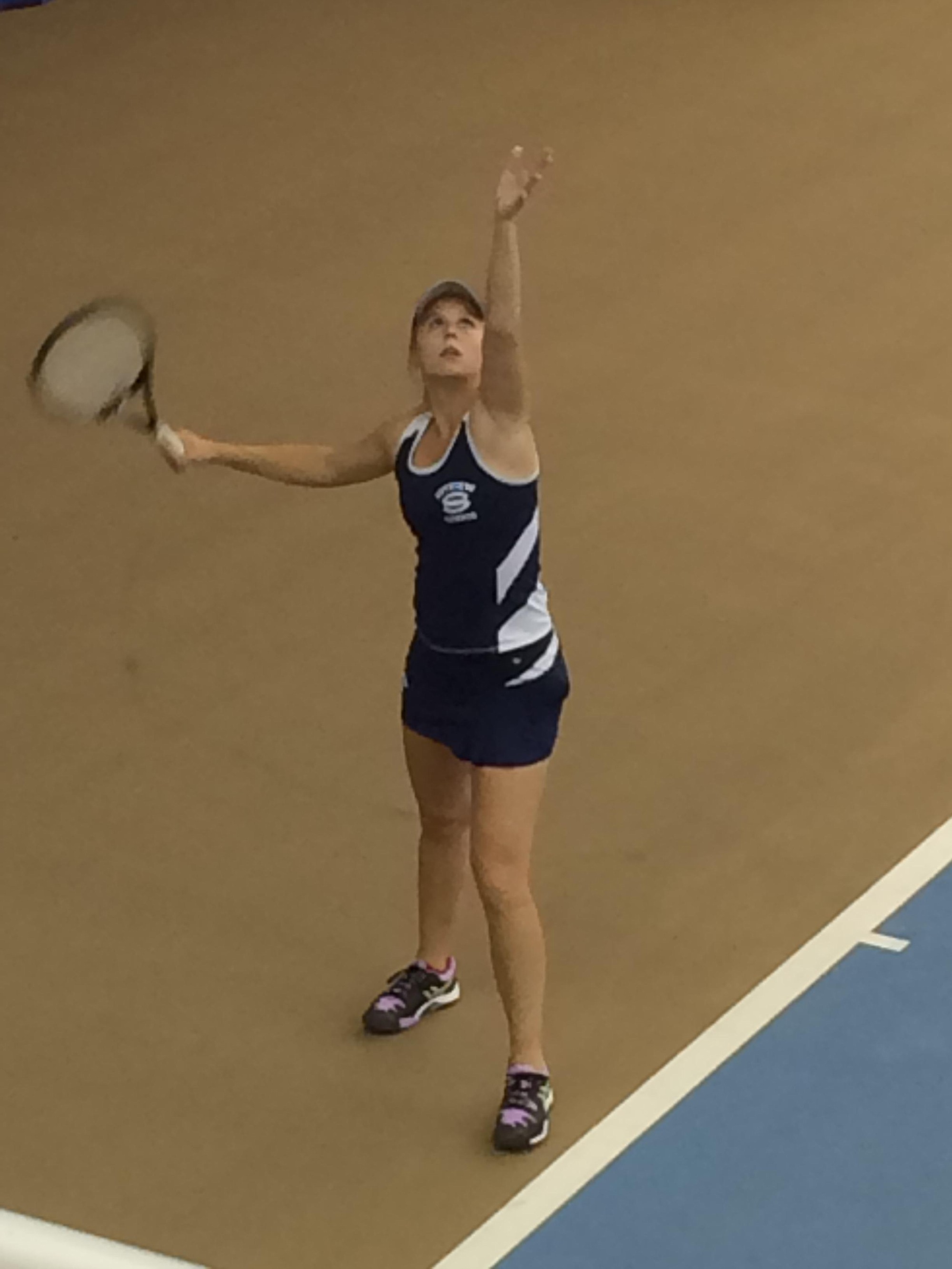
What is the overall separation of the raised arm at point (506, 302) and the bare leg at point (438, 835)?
2.92ft

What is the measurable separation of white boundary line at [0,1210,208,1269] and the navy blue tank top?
297 cm

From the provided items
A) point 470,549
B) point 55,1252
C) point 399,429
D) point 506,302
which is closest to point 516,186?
point 506,302

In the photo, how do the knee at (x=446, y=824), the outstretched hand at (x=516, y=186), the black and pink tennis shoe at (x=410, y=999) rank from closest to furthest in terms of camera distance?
the outstretched hand at (x=516, y=186), the knee at (x=446, y=824), the black and pink tennis shoe at (x=410, y=999)

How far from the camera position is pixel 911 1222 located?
16.1 ft

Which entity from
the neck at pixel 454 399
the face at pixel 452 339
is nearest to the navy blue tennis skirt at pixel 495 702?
the neck at pixel 454 399

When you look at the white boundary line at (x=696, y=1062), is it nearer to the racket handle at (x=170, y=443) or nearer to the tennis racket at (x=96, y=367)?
the racket handle at (x=170, y=443)

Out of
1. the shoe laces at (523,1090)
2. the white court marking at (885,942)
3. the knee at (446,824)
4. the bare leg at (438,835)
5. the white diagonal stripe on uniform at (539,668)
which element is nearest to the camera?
the white diagonal stripe on uniform at (539,668)

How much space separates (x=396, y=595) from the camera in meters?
7.87

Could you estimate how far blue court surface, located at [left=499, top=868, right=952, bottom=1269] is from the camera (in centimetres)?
485

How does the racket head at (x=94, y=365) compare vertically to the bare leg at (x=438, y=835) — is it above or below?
above

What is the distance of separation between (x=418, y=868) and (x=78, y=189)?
6966mm

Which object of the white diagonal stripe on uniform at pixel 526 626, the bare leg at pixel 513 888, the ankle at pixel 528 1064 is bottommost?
the ankle at pixel 528 1064

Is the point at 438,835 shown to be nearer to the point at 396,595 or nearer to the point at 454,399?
the point at 454,399

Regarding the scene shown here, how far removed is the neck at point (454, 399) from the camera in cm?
501
